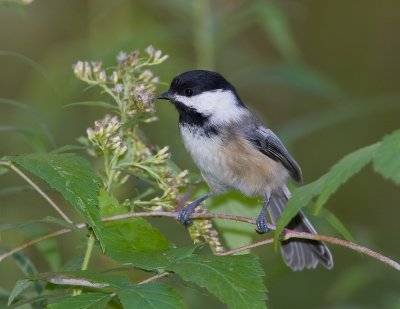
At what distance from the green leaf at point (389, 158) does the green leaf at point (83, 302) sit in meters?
0.69

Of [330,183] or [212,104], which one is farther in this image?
[212,104]

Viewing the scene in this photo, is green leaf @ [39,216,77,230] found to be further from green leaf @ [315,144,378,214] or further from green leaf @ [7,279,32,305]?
green leaf @ [315,144,378,214]

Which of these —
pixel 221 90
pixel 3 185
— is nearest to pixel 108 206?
pixel 221 90

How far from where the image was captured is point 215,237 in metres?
2.30

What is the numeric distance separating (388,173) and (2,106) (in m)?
4.99

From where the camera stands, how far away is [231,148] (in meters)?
3.19

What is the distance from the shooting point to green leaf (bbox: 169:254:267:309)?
5.75 ft

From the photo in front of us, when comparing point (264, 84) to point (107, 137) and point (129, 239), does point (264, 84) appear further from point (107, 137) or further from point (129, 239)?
point (129, 239)

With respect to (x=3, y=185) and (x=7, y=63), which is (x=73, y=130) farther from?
(x=7, y=63)

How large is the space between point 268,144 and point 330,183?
1523 mm

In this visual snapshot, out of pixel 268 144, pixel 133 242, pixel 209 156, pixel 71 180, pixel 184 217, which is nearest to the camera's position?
pixel 71 180

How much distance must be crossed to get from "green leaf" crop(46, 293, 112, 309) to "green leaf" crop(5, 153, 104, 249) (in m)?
0.14

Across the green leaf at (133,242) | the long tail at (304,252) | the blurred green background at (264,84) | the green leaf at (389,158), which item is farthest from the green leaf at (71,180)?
the long tail at (304,252)

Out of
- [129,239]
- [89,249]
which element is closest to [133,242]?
[129,239]
